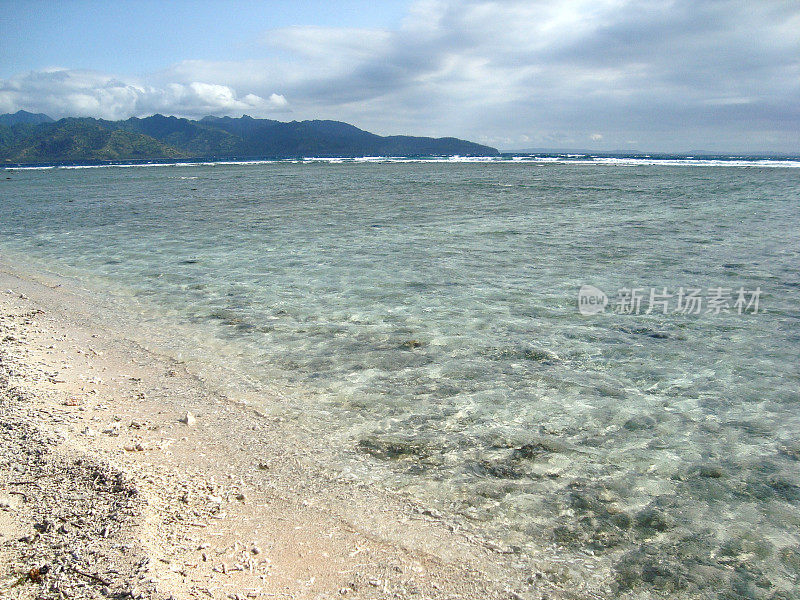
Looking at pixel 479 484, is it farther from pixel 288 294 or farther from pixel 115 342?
pixel 288 294

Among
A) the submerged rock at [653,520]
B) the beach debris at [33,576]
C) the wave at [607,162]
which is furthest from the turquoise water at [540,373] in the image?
the wave at [607,162]

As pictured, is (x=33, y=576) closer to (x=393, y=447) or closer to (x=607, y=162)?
(x=393, y=447)

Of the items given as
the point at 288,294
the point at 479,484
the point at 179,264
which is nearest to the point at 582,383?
the point at 479,484

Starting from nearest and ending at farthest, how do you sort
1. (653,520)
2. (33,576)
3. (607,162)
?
(33,576)
(653,520)
(607,162)

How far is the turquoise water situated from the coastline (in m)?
0.46

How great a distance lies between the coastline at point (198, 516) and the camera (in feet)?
10.6

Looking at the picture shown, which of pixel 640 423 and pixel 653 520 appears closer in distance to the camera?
pixel 653 520

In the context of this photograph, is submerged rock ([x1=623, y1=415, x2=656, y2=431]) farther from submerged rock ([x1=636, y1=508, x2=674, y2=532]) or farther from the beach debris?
the beach debris

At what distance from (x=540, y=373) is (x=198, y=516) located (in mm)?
4491

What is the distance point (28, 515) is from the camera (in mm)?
3658

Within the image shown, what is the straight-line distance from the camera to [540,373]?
6832mm

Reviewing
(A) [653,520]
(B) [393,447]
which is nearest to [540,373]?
(B) [393,447]

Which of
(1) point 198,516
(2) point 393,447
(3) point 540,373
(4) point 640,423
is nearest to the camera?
(1) point 198,516

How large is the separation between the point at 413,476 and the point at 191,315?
6.28m
